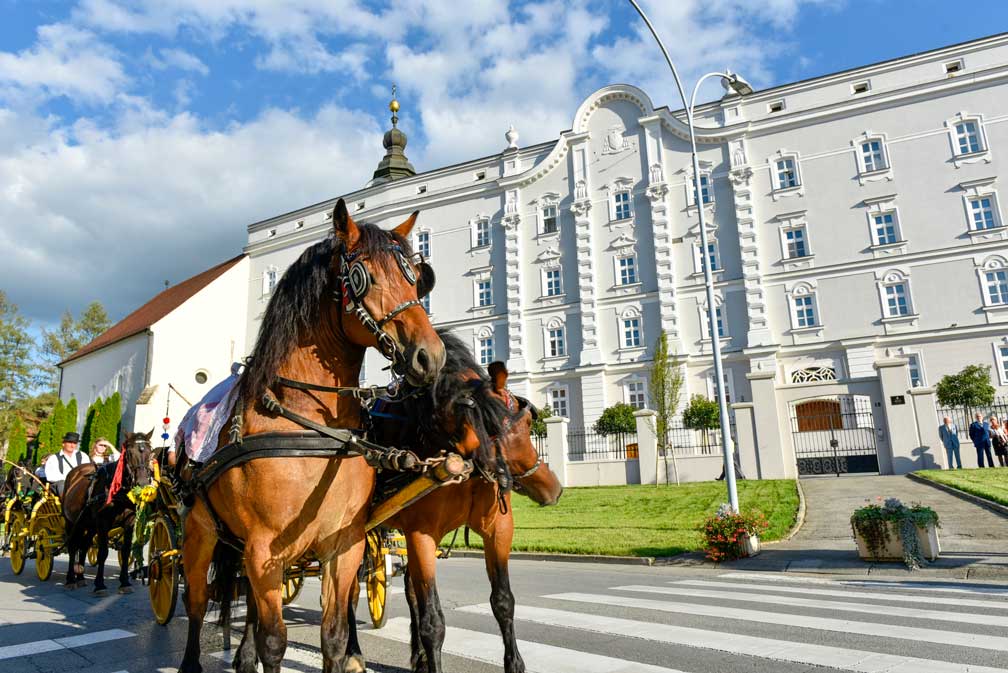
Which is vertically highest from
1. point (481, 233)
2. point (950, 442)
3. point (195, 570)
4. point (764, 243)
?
point (481, 233)

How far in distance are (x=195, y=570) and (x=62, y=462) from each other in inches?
400

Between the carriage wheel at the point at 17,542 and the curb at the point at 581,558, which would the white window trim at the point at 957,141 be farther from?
the carriage wheel at the point at 17,542

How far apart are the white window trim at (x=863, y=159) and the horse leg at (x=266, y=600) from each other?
35.6 meters

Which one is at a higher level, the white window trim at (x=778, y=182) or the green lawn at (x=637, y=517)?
the white window trim at (x=778, y=182)

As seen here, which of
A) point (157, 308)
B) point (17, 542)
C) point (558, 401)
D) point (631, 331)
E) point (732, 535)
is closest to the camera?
point (732, 535)

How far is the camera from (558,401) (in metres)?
35.8

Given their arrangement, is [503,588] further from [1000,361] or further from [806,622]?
[1000,361]

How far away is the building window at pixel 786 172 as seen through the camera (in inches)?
1316

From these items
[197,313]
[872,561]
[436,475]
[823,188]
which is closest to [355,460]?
[436,475]

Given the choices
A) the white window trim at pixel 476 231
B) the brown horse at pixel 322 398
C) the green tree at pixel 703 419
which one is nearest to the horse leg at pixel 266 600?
the brown horse at pixel 322 398

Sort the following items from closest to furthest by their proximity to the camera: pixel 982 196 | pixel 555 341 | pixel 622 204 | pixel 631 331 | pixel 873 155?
pixel 982 196 < pixel 873 155 < pixel 631 331 < pixel 622 204 < pixel 555 341

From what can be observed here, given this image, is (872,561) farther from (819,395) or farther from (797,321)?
(797,321)

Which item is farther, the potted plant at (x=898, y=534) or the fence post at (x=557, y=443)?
the fence post at (x=557, y=443)

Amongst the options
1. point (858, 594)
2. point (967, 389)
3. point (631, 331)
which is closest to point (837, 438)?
point (967, 389)
